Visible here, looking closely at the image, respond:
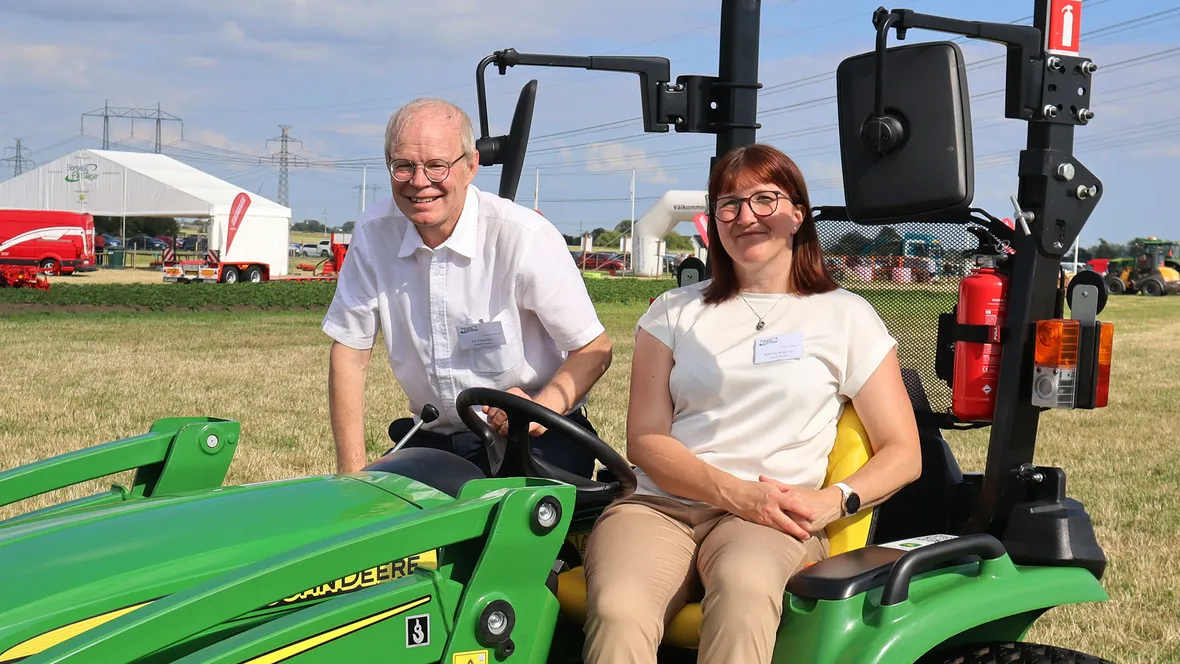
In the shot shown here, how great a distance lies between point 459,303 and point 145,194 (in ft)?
148

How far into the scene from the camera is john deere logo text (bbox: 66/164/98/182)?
156ft

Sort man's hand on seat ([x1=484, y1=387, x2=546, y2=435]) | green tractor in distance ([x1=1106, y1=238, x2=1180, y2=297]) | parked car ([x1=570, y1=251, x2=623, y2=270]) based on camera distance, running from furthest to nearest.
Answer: parked car ([x1=570, y1=251, x2=623, y2=270]) → green tractor in distance ([x1=1106, y1=238, x2=1180, y2=297]) → man's hand on seat ([x1=484, y1=387, x2=546, y2=435])

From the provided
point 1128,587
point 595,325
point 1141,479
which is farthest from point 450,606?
point 1141,479

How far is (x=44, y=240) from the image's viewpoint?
3812 cm

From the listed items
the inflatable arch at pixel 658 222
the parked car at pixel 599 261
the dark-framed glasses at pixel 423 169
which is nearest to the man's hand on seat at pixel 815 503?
the dark-framed glasses at pixel 423 169

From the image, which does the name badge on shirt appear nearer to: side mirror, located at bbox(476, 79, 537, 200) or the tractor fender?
side mirror, located at bbox(476, 79, 537, 200)

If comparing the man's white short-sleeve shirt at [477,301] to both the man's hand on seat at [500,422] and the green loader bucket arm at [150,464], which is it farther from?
the green loader bucket arm at [150,464]

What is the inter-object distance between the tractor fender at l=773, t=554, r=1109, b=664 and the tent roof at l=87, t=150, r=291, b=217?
126 feet

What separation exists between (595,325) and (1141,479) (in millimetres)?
4887

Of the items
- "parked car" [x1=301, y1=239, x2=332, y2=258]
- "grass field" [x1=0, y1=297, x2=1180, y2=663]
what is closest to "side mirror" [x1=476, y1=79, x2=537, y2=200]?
"grass field" [x1=0, y1=297, x2=1180, y2=663]

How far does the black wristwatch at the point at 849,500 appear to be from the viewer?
2.69m

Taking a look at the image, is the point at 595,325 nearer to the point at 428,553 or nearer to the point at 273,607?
the point at 428,553

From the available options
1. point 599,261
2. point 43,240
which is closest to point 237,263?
point 43,240

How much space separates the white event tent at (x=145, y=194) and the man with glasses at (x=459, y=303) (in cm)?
3636
